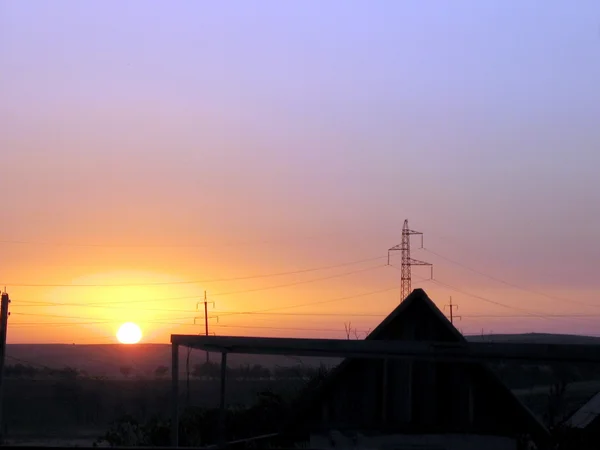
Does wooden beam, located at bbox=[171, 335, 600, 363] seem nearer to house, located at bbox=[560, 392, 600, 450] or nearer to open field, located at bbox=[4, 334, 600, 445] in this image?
house, located at bbox=[560, 392, 600, 450]

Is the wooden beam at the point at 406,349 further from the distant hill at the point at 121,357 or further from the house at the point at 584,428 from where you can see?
the distant hill at the point at 121,357

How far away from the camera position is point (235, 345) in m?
14.4

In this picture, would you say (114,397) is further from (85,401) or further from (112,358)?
(112,358)

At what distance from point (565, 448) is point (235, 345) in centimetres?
598

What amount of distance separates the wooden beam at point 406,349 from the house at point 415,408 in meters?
2.64

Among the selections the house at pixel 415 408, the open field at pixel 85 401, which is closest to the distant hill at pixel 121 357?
the open field at pixel 85 401

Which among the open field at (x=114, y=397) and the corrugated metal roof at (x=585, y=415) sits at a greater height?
the corrugated metal roof at (x=585, y=415)

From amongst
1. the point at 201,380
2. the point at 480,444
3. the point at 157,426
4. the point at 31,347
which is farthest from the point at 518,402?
the point at 31,347

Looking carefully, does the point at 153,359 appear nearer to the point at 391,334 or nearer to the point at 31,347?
the point at 31,347

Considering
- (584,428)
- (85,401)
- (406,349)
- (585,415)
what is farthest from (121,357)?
(406,349)

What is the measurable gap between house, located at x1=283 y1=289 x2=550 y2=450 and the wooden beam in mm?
2642

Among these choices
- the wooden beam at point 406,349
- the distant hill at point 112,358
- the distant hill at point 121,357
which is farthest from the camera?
the distant hill at point 121,357

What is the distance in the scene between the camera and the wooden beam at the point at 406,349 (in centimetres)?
1218

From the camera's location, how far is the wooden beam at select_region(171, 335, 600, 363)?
12.2m
